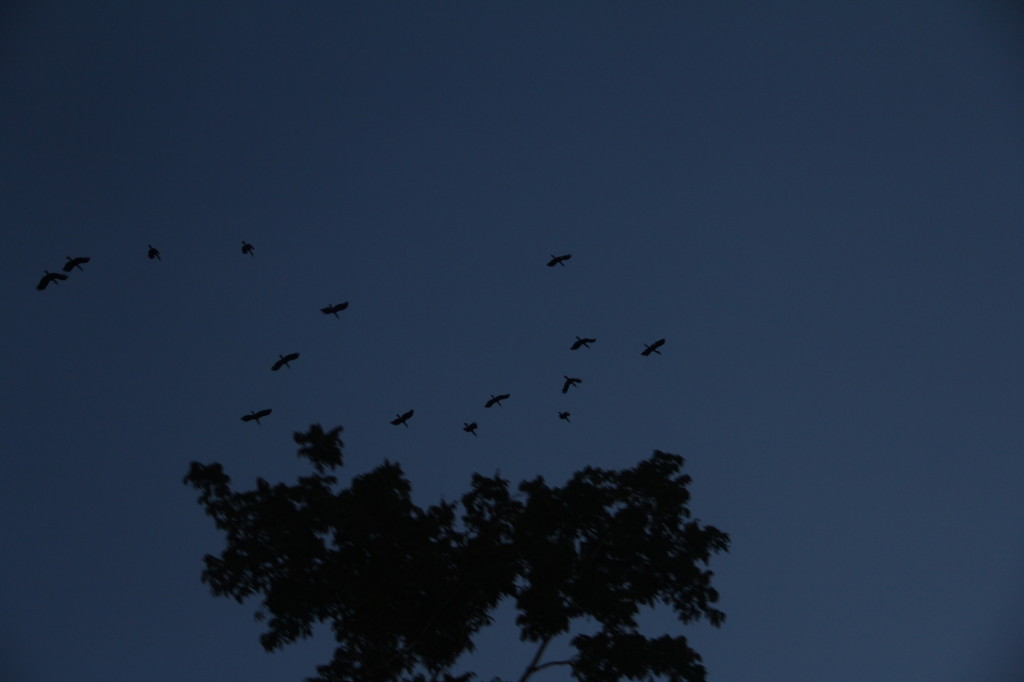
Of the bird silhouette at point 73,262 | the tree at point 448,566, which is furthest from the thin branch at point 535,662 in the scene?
the bird silhouette at point 73,262

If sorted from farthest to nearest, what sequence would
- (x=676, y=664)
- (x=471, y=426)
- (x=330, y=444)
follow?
1. (x=471, y=426)
2. (x=330, y=444)
3. (x=676, y=664)

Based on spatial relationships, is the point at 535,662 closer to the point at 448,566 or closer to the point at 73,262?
the point at 448,566

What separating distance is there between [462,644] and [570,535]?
367 cm

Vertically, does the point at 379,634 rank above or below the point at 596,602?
below

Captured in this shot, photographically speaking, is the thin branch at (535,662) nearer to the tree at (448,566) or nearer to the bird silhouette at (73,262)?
the tree at (448,566)

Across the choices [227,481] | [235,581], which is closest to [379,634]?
[235,581]

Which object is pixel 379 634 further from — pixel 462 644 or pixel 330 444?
pixel 330 444

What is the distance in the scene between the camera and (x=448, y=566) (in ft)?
85.9

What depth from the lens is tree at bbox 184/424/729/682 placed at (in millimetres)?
25703

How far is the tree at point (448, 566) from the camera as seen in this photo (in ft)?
84.3

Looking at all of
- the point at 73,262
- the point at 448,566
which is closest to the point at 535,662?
the point at 448,566

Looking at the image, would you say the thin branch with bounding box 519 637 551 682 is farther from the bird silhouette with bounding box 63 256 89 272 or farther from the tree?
the bird silhouette with bounding box 63 256 89 272

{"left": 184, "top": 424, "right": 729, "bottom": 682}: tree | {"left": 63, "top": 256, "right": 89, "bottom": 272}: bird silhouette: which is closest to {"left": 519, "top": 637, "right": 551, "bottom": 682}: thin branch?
{"left": 184, "top": 424, "right": 729, "bottom": 682}: tree

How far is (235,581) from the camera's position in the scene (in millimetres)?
26141
